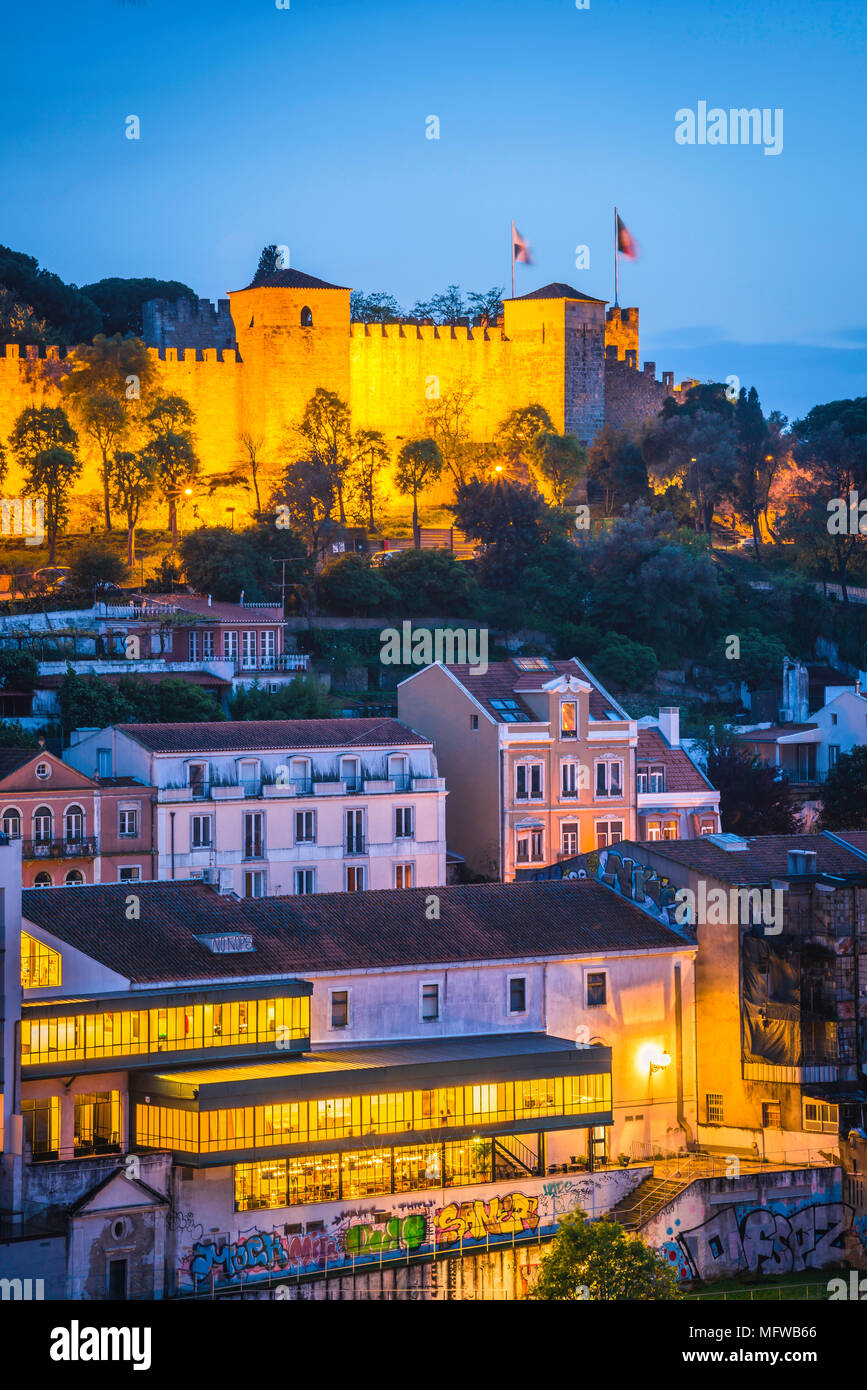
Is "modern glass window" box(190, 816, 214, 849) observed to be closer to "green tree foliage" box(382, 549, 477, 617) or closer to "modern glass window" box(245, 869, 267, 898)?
"modern glass window" box(245, 869, 267, 898)

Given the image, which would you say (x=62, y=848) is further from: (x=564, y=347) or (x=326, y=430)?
(x=564, y=347)

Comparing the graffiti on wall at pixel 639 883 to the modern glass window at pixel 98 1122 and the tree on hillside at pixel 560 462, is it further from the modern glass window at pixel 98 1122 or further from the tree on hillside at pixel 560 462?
the tree on hillside at pixel 560 462

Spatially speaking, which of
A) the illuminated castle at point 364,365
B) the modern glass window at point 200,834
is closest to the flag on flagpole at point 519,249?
the illuminated castle at point 364,365

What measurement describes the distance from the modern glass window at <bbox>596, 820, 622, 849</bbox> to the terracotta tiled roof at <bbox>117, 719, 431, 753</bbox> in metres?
3.63

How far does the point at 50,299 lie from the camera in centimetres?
8044

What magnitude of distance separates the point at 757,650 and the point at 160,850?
23926mm

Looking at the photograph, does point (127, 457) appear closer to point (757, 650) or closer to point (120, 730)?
point (757, 650)

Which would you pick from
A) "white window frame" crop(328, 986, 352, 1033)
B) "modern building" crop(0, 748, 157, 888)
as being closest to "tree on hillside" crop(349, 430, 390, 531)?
"modern building" crop(0, 748, 157, 888)

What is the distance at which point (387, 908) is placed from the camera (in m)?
33.7

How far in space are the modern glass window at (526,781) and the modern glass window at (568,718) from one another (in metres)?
0.85

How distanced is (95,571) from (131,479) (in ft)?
19.6

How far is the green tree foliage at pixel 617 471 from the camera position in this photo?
71188 mm

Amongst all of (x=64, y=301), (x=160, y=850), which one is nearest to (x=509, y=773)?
(x=160, y=850)
